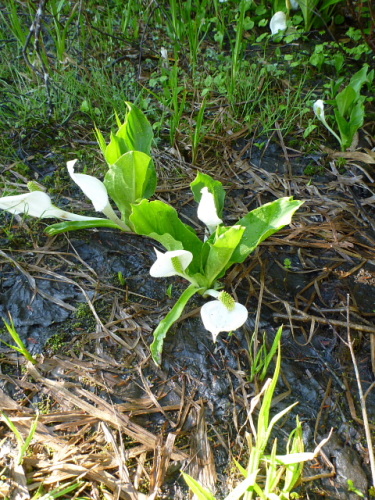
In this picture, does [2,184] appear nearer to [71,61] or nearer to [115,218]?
[115,218]

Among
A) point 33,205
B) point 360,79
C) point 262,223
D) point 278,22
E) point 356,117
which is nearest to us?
point 262,223

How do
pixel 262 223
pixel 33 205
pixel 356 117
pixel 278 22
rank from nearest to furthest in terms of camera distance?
pixel 262 223 < pixel 33 205 < pixel 356 117 < pixel 278 22

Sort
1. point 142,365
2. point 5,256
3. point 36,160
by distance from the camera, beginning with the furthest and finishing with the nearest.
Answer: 1. point 36,160
2. point 5,256
3. point 142,365

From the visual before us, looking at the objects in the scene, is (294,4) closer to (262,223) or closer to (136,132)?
(136,132)

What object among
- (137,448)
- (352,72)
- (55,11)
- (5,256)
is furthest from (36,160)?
(352,72)

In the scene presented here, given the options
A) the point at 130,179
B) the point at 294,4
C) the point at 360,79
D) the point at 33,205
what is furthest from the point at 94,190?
the point at 294,4

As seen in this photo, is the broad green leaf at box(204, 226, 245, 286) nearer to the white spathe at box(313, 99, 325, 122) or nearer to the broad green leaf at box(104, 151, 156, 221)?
the broad green leaf at box(104, 151, 156, 221)

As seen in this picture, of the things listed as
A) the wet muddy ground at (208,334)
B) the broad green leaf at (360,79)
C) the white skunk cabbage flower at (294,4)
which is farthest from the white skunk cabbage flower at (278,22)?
the wet muddy ground at (208,334)
